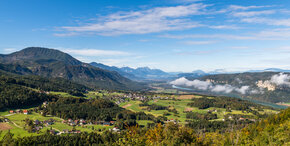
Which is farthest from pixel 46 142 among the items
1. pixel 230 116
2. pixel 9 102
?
pixel 230 116

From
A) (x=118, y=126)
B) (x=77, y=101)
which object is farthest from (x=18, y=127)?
(x=77, y=101)

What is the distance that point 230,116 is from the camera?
562 ft

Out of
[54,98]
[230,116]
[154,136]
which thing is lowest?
[230,116]

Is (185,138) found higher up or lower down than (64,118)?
higher up

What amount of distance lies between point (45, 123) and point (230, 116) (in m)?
166

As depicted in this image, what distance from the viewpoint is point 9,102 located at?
147 m

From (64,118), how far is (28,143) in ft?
241

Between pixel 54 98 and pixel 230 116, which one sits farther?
pixel 54 98

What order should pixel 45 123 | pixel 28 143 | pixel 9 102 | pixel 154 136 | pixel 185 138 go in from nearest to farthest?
1. pixel 185 138
2. pixel 154 136
3. pixel 28 143
4. pixel 45 123
5. pixel 9 102

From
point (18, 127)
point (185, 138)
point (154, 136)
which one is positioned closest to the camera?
point (185, 138)

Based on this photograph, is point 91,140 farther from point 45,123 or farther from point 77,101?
point 77,101

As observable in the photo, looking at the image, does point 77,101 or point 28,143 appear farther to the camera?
point 77,101

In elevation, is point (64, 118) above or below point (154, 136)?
below

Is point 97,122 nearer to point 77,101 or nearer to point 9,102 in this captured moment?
point 77,101
